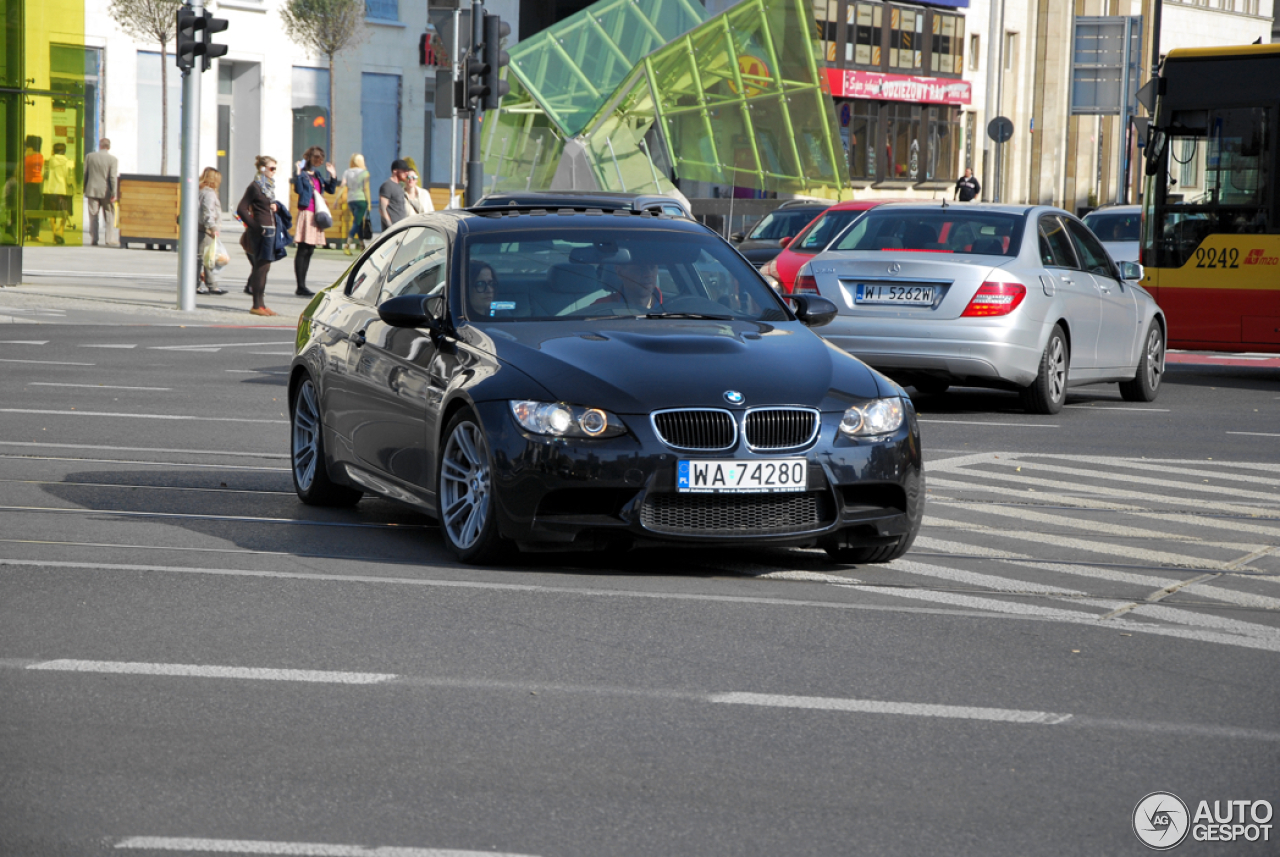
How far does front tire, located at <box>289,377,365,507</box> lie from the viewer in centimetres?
943

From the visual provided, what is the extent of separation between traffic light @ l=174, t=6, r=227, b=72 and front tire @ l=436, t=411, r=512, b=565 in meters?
16.6

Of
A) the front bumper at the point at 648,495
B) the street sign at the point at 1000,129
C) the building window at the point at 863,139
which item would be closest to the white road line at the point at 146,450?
the front bumper at the point at 648,495

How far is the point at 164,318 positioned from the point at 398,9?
3087 cm

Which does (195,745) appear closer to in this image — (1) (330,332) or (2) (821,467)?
(2) (821,467)

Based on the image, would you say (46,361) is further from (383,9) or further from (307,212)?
(383,9)

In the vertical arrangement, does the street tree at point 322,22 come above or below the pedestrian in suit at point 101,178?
above

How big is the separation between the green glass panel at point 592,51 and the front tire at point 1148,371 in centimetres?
2400

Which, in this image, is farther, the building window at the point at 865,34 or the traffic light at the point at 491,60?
the building window at the point at 865,34

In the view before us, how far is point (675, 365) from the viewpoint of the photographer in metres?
7.51

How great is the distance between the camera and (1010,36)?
74.0 meters

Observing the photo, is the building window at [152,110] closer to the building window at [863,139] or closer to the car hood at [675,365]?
the building window at [863,139]

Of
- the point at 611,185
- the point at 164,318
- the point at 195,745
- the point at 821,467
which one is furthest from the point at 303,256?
the point at 195,745

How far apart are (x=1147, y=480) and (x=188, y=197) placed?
1570 cm

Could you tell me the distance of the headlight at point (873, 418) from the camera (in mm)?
7551
